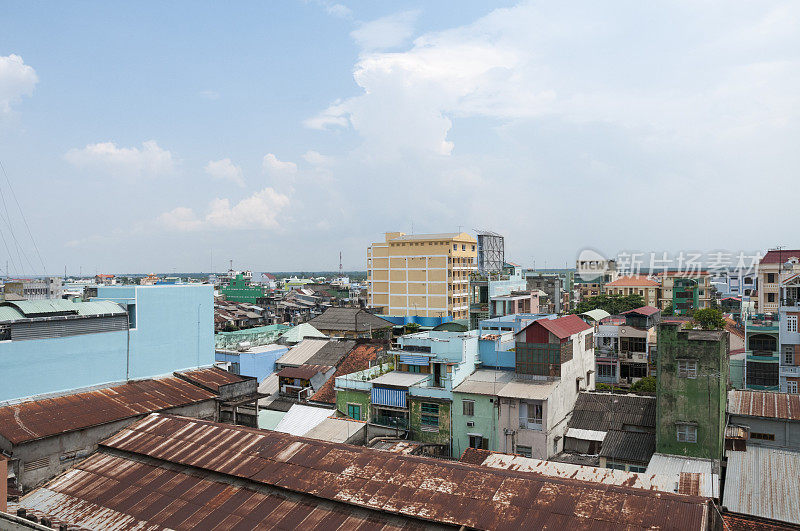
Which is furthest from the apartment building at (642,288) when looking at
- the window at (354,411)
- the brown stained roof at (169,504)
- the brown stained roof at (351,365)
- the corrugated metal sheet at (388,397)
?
the brown stained roof at (169,504)

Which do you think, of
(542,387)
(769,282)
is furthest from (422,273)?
(542,387)

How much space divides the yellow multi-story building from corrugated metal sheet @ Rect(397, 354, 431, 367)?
37.0 metres

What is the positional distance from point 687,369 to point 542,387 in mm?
6804

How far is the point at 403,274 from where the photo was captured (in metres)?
71.8

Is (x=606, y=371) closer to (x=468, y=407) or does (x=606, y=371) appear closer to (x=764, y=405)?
(x=764, y=405)

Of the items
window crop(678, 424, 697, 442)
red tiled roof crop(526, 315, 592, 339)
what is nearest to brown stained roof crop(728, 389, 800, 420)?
window crop(678, 424, 697, 442)

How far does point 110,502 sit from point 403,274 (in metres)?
58.2

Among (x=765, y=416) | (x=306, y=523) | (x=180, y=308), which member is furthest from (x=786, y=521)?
(x=180, y=308)

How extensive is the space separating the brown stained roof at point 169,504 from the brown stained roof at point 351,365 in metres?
17.4

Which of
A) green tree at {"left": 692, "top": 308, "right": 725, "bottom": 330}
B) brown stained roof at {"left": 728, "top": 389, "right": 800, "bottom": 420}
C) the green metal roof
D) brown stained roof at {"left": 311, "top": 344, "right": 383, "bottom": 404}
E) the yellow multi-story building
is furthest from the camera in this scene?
the yellow multi-story building

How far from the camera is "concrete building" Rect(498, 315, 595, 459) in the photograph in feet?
82.6

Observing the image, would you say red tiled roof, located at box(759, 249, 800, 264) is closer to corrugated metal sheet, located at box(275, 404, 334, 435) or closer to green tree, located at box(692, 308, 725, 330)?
green tree, located at box(692, 308, 725, 330)

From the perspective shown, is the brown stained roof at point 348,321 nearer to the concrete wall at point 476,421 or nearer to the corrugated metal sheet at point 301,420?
the corrugated metal sheet at point 301,420

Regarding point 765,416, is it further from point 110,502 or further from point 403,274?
point 403,274
